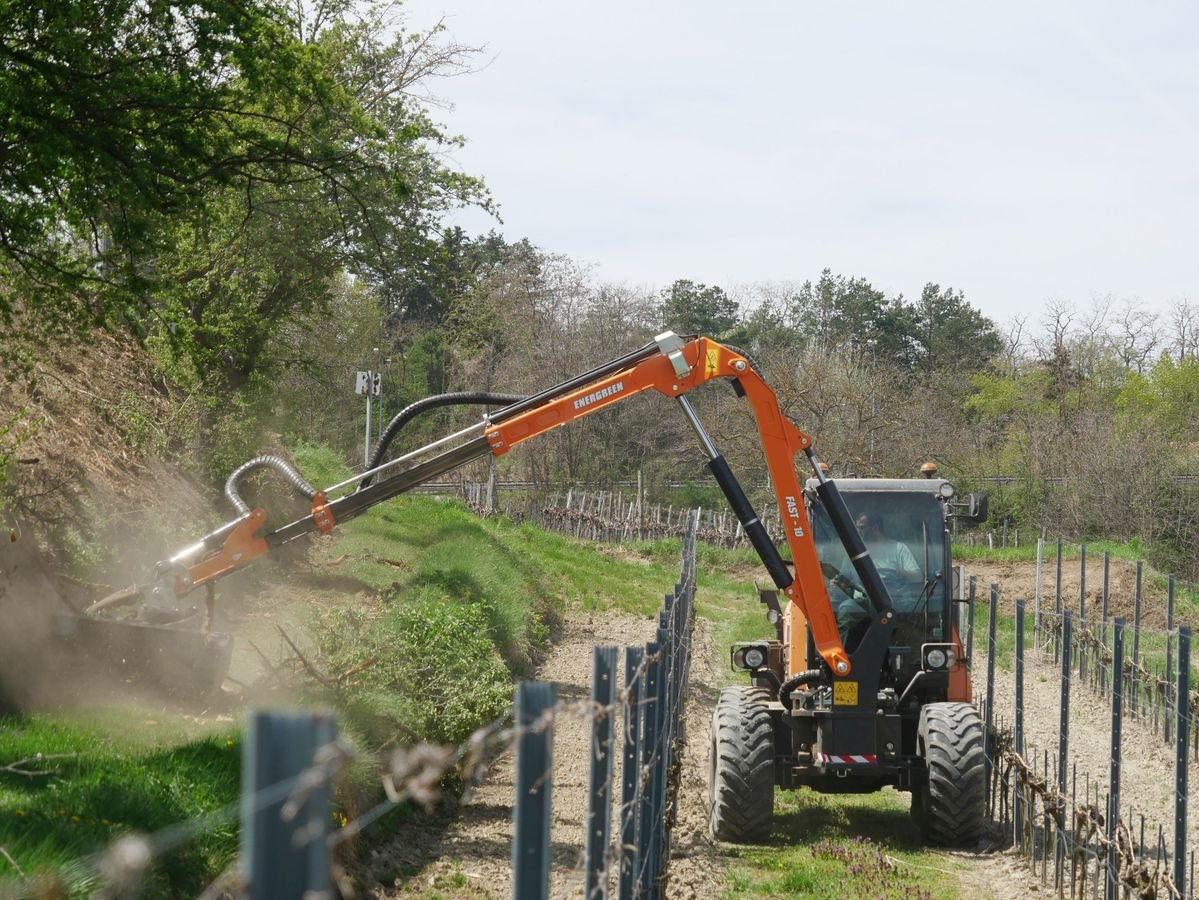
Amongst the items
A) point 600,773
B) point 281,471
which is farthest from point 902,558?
point 600,773

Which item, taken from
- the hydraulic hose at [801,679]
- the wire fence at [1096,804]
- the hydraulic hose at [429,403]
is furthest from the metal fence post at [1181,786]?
the hydraulic hose at [429,403]

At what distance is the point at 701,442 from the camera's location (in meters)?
11.2

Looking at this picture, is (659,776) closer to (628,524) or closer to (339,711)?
(339,711)

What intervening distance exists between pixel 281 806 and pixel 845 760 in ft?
27.9

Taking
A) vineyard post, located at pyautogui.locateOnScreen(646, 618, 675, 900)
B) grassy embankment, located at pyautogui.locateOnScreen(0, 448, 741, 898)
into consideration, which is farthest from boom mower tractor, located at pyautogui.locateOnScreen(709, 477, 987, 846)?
grassy embankment, located at pyautogui.locateOnScreen(0, 448, 741, 898)

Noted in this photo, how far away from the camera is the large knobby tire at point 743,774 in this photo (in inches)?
379

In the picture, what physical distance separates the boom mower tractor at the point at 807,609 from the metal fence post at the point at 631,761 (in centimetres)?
410

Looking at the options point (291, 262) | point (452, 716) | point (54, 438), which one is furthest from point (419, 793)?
point (291, 262)

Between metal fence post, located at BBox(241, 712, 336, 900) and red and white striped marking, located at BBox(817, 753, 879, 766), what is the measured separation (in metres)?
8.37

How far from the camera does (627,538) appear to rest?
1572 inches

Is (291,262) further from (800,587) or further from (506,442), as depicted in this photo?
(800,587)

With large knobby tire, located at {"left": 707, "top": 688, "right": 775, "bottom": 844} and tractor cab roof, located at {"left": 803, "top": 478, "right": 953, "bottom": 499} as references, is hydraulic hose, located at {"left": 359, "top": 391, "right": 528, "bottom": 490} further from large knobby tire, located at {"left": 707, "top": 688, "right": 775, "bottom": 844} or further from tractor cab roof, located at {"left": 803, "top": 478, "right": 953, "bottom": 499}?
large knobby tire, located at {"left": 707, "top": 688, "right": 775, "bottom": 844}

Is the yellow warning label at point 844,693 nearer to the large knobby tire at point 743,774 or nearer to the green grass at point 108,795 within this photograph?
the large knobby tire at point 743,774

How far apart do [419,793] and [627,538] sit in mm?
37836
